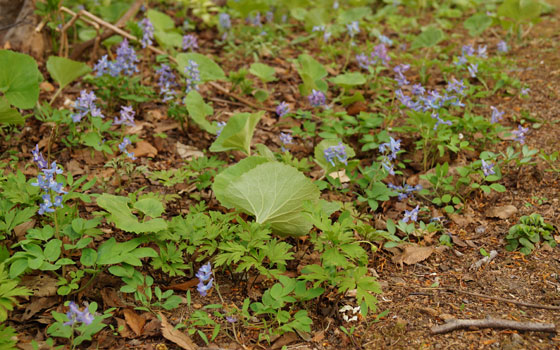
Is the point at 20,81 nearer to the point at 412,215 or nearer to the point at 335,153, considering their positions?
the point at 335,153

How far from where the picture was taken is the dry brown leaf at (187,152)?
3.20 m

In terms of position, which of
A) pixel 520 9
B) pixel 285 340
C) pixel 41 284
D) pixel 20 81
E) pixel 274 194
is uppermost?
pixel 520 9

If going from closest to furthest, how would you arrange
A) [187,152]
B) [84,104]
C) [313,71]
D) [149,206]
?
[149,206] → [84,104] → [187,152] → [313,71]

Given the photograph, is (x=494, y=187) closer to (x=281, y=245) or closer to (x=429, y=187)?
(x=429, y=187)

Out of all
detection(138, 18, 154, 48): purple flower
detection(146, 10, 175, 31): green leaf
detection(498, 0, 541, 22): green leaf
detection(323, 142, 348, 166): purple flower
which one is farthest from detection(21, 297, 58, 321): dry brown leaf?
detection(498, 0, 541, 22): green leaf

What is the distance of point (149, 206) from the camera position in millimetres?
2225

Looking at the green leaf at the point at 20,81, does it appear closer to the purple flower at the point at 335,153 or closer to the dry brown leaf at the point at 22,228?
the dry brown leaf at the point at 22,228

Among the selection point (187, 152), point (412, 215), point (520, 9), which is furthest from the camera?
point (520, 9)

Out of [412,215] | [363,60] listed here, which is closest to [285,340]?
[412,215]

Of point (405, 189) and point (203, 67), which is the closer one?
point (405, 189)

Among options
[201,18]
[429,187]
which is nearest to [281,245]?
Answer: [429,187]

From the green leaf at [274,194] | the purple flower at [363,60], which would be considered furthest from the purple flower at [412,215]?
the purple flower at [363,60]

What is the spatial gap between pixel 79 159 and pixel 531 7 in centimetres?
414

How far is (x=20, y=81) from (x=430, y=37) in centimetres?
321
